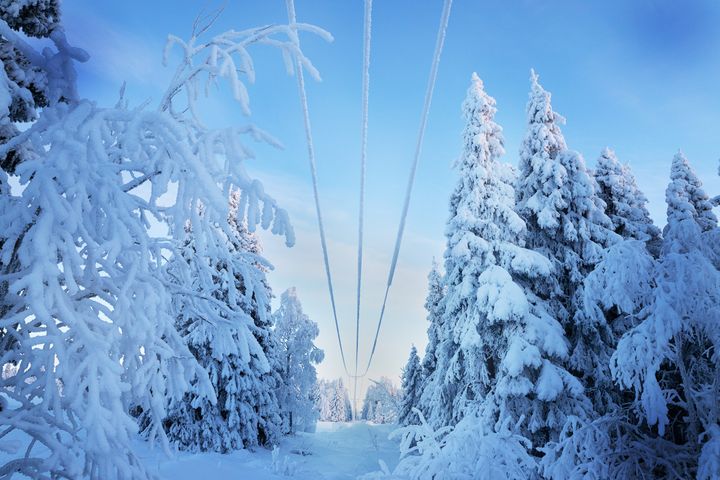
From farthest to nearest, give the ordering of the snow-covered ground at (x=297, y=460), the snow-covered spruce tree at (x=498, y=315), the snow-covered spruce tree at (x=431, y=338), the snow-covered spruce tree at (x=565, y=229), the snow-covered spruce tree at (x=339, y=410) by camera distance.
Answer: the snow-covered spruce tree at (x=339, y=410)
the snow-covered spruce tree at (x=431, y=338)
the snow-covered spruce tree at (x=565, y=229)
the snow-covered ground at (x=297, y=460)
the snow-covered spruce tree at (x=498, y=315)

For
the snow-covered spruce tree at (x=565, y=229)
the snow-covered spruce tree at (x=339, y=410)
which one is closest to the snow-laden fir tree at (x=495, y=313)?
the snow-covered spruce tree at (x=565, y=229)

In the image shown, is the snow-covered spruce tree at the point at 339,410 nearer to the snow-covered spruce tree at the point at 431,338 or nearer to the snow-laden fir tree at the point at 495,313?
the snow-covered spruce tree at the point at 431,338

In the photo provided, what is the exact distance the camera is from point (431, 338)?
2931 cm

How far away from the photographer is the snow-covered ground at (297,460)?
12688 mm

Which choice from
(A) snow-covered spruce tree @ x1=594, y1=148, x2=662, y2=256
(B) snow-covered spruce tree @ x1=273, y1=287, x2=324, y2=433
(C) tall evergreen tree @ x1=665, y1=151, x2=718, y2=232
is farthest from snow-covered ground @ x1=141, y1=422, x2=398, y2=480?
(C) tall evergreen tree @ x1=665, y1=151, x2=718, y2=232

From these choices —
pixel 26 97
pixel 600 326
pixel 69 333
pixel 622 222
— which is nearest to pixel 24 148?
pixel 26 97

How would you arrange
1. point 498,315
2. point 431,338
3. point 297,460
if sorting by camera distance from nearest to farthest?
point 498,315
point 297,460
point 431,338

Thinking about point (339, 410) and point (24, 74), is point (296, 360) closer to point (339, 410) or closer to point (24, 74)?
point (24, 74)

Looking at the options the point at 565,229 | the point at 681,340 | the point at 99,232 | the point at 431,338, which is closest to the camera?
the point at 99,232

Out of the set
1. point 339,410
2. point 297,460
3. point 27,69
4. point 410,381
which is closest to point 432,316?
point 410,381

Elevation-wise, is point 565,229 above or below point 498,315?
above

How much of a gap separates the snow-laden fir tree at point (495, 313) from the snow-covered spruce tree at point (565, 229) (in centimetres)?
110

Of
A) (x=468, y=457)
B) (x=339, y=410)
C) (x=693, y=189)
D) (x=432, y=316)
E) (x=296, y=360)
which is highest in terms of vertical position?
(x=693, y=189)

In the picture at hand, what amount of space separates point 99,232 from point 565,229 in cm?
1487
